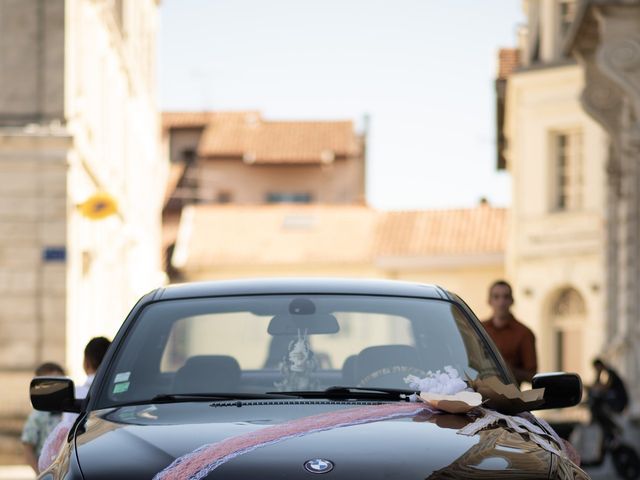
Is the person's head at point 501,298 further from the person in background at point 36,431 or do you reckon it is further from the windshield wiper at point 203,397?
the windshield wiper at point 203,397

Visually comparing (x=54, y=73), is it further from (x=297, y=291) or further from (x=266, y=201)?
(x=266, y=201)

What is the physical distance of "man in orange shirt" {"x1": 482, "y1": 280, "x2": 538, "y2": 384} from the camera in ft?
39.3

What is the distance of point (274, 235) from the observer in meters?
63.4

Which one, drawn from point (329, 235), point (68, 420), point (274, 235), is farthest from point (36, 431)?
point (274, 235)

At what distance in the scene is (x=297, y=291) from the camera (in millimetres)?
6930

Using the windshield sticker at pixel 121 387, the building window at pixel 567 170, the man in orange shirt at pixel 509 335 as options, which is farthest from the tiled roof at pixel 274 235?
the windshield sticker at pixel 121 387

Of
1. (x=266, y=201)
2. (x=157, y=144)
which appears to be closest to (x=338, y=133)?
(x=266, y=201)

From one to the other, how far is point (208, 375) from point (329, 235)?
5617 centimetres

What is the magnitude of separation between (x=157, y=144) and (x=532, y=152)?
40.5ft

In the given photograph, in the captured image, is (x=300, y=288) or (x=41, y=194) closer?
(x=300, y=288)

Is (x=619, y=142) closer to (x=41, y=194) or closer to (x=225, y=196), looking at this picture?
(x=41, y=194)

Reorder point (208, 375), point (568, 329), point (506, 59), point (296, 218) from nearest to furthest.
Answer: point (208, 375), point (568, 329), point (506, 59), point (296, 218)

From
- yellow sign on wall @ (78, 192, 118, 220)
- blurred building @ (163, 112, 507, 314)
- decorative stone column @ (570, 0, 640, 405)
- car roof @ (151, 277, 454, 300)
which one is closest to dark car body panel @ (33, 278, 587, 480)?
car roof @ (151, 277, 454, 300)

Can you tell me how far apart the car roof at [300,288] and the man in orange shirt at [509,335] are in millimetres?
4802
